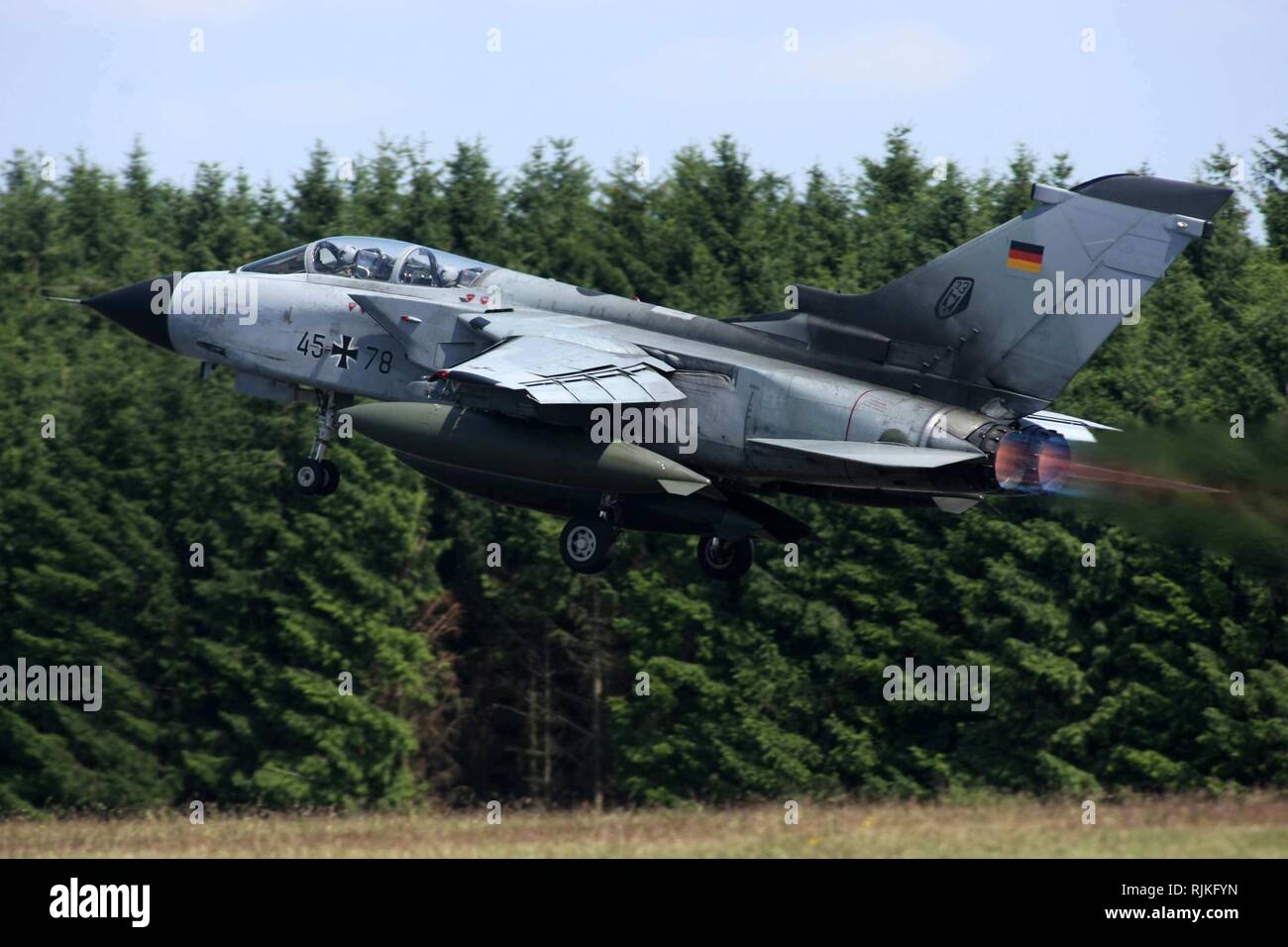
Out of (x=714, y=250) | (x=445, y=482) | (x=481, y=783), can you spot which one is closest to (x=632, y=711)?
(x=481, y=783)

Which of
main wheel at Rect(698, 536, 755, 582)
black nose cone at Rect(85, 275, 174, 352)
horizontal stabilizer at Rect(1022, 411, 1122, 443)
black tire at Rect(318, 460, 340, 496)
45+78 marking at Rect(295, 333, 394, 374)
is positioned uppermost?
black nose cone at Rect(85, 275, 174, 352)

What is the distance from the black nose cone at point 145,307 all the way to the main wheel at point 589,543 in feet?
19.7

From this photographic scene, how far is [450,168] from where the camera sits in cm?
4772

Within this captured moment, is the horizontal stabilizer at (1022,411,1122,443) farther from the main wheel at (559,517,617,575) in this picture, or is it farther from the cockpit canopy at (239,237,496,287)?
the cockpit canopy at (239,237,496,287)

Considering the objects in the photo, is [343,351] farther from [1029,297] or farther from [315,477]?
[1029,297]

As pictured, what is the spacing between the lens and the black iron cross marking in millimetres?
19781

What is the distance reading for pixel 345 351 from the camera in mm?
19828

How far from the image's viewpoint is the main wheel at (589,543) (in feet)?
61.9

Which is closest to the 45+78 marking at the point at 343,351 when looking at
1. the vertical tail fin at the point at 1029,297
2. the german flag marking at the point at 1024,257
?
the vertical tail fin at the point at 1029,297

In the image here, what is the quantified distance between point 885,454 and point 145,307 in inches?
393

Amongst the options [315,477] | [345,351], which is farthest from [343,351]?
[315,477]

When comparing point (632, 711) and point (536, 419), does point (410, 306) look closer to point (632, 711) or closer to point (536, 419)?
point (536, 419)

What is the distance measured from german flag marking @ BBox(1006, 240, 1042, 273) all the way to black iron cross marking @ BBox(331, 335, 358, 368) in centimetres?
765

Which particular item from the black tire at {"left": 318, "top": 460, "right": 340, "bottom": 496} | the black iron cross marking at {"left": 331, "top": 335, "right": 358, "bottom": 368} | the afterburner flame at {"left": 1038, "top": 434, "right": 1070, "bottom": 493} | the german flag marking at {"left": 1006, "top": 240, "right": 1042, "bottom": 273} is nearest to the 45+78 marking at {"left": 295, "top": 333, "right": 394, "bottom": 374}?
the black iron cross marking at {"left": 331, "top": 335, "right": 358, "bottom": 368}
